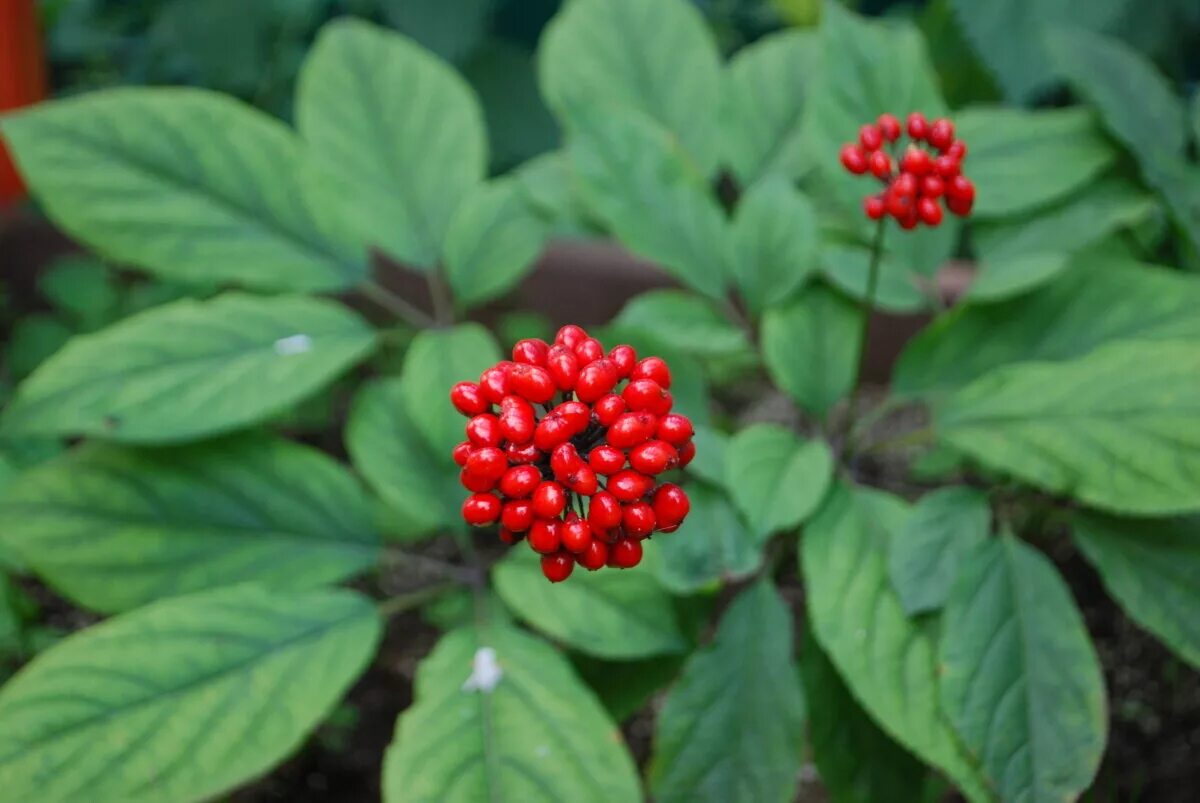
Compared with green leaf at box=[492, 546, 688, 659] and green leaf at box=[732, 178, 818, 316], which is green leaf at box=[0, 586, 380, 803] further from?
green leaf at box=[732, 178, 818, 316]

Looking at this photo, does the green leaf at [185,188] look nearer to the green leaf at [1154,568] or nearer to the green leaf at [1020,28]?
the green leaf at [1154,568]

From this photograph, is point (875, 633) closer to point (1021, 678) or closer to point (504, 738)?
point (1021, 678)

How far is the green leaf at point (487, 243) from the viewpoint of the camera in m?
1.14

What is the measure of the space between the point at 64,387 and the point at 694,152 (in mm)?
741

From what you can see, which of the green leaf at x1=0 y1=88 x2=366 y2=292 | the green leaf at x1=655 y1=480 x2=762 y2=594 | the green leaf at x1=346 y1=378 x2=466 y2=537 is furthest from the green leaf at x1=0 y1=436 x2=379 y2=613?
the green leaf at x1=655 y1=480 x2=762 y2=594

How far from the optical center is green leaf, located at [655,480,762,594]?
90cm

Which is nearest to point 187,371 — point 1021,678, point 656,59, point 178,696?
point 178,696

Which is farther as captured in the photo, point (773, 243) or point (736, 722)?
point (773, 243)

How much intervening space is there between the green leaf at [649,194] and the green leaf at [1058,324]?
0.80 feet

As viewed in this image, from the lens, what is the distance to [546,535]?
23.4 inches

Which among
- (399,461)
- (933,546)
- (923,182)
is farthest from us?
(399,461)

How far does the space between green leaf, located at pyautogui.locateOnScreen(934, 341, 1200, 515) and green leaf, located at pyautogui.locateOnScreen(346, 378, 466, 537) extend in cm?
49

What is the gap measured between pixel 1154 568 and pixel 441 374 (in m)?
0.69

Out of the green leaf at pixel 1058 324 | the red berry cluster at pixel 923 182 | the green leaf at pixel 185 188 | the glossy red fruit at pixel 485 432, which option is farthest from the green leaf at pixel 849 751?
the green leaf at pixel 185 188
